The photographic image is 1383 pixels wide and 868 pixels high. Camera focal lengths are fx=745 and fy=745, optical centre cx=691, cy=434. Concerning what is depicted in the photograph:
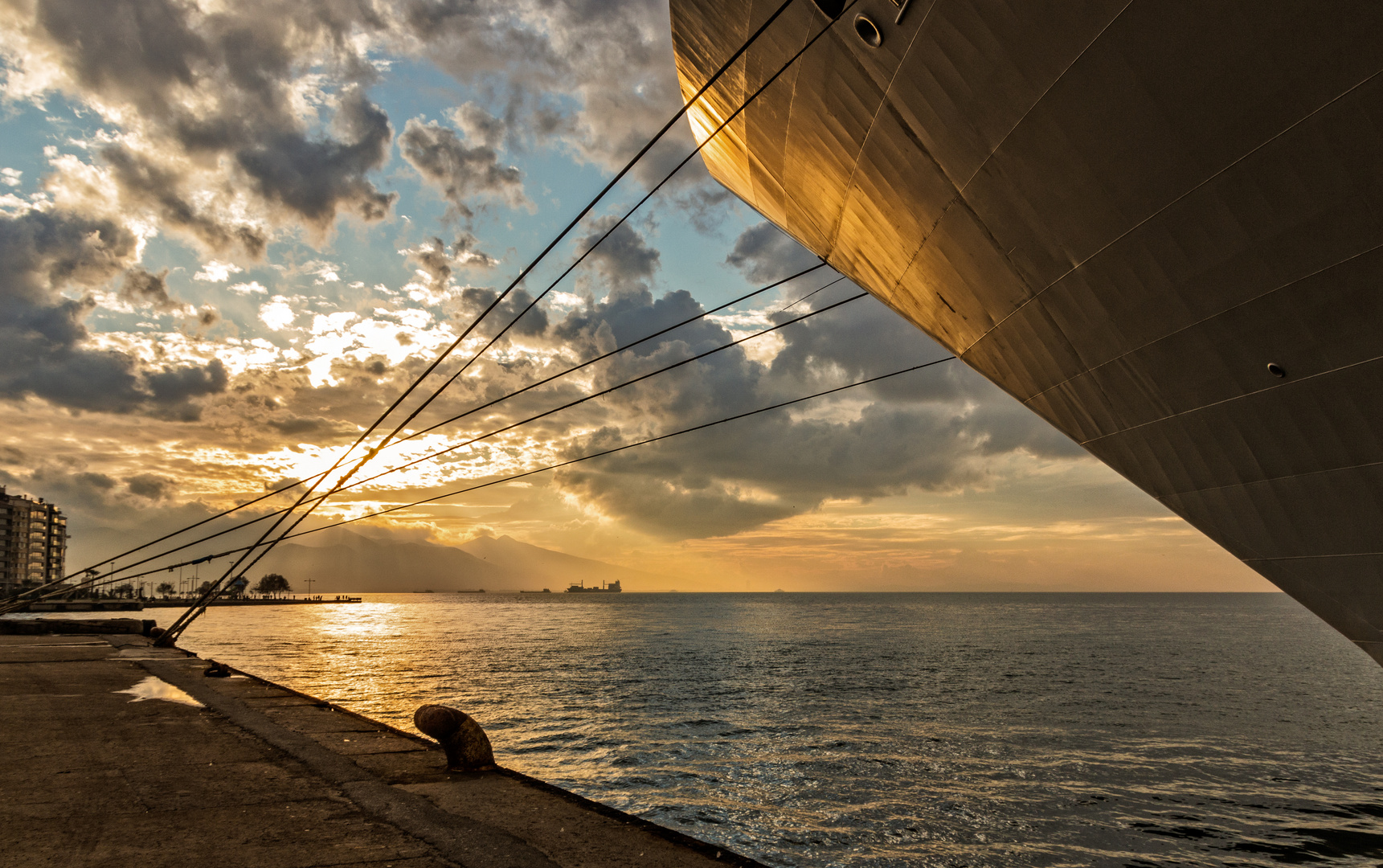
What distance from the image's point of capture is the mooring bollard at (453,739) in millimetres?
7742

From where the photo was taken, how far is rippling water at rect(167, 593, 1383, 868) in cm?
1163

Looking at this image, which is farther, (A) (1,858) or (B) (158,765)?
(B) (158,765)

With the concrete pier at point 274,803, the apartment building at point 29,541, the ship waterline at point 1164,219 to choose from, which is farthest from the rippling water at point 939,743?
the apartment building at point 29,541

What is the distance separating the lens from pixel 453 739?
7789 millimetres

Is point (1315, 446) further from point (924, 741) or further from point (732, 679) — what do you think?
point (732, 679)

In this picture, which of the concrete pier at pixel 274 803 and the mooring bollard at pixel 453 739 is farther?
the mooring bollard at pixel 453 739

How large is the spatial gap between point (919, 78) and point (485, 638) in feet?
201

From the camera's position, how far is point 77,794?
21.4ft

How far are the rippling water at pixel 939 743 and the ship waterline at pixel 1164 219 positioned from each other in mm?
7793

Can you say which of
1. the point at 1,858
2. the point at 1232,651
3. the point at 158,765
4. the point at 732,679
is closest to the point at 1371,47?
the point at 1,858

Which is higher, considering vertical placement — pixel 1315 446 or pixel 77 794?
pixel 1315 446

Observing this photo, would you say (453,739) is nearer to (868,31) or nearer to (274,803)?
(274,803)

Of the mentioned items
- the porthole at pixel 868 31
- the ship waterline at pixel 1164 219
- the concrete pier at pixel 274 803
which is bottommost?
the concrete pier at pixel 274 803

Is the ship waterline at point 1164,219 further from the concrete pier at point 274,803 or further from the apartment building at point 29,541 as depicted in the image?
the apartment building at point 29,541
